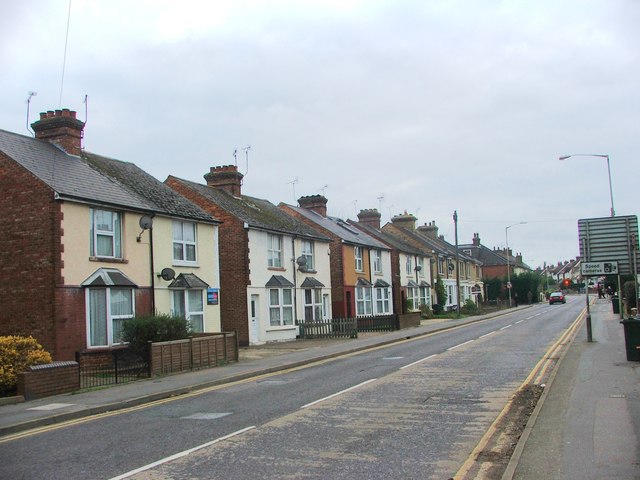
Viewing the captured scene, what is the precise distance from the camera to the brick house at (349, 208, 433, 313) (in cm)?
5066

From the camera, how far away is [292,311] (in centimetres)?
3278

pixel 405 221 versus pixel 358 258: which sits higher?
pixel 405 221

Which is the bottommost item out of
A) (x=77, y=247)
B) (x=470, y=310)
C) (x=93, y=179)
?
(x=470, y=310)

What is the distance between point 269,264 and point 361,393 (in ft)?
61.6

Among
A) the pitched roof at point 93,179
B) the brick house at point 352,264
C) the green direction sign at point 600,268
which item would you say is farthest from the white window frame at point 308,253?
the green direction sign at point 600,268

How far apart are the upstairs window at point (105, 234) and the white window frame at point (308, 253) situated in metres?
14.6

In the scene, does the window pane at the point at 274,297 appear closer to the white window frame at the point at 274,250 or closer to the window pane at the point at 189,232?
the white window frame at the point at 274,250

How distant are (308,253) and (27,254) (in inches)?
721

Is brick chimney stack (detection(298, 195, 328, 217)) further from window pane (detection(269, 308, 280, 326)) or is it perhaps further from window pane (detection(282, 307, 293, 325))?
window pane (detection(269, 308, 280, 326))

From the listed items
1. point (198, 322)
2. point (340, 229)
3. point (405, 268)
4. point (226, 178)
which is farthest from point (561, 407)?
point (405, 268)

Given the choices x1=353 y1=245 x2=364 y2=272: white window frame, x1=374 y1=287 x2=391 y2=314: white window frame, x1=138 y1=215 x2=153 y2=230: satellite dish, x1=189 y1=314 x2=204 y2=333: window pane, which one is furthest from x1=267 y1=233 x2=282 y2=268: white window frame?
x1=374 y1=287 x2=391 y2=314: white window frame

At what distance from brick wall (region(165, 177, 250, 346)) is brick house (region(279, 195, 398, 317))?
11.8 m

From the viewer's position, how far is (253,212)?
33.1 metres

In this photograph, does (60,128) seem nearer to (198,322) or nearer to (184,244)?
(184,244)
